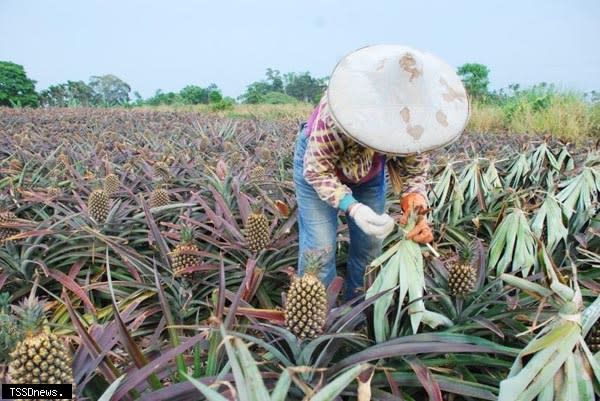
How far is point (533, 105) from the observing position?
9.23 metres

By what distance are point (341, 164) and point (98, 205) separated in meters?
1.34

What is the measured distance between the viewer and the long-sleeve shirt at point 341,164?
5.29 feet

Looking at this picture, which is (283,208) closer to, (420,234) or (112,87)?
(420,234)

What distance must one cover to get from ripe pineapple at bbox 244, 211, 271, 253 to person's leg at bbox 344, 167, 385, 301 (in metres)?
0.39

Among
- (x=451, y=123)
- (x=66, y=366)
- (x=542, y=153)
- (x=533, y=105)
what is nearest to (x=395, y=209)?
(x=542, y=153)

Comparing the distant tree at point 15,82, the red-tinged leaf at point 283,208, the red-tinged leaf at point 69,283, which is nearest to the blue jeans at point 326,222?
the red-tinged leaf at point 283,208

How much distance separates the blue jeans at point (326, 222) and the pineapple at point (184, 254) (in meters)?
0.47

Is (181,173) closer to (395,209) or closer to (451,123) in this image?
(395,209)

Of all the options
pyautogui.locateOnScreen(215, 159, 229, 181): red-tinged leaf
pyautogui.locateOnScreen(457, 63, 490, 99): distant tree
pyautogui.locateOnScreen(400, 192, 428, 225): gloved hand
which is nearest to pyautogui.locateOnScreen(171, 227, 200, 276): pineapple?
pyautogui.locateOnScreen(400, 192, 428, 225): gloved hand

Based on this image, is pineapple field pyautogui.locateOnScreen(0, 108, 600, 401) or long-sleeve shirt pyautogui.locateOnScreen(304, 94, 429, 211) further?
long-sleeve shirt pyautogui.locateOnScreen(304, 94, 429, 211)

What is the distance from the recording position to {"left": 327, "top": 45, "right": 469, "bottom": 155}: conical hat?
4.58 feet

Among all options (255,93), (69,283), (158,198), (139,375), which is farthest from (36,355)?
(255,93)

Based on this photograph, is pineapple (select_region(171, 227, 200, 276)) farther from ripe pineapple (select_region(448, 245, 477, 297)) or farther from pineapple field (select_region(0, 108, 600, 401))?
ripe pineapple (select_region(448, 245, 477, 297))

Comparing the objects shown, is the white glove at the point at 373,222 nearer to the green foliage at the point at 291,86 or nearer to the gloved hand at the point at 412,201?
the gloved hand at the point at 412,201
